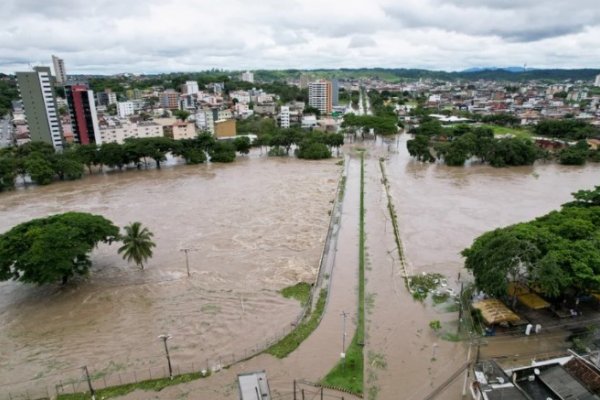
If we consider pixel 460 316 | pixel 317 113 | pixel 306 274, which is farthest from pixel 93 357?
pixel 317 113

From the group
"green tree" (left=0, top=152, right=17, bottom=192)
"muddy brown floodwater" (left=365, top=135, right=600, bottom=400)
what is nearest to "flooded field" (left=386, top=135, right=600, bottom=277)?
"muddy brown floodwater" (left=365, top=135, right=600, bottom=400)

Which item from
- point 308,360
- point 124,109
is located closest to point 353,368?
point 308,360

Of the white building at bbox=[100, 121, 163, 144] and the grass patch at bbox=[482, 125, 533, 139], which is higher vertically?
the white building at bbox=[100, 121, 163, 144]

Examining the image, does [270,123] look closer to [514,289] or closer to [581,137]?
[581,137]

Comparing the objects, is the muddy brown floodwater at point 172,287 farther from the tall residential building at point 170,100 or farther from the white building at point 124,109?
the tall residential building at point 170,100

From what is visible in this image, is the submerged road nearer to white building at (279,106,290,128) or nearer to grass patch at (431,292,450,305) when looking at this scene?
grass patch at (431,292,450,305)

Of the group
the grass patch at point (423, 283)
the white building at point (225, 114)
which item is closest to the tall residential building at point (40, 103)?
the white building at point (225, 114)
